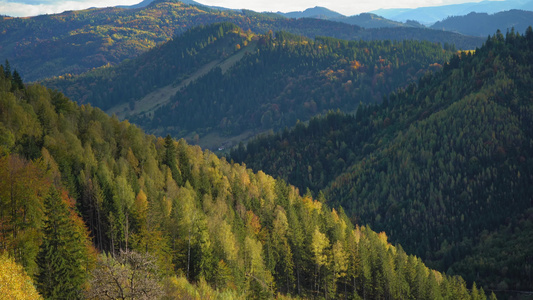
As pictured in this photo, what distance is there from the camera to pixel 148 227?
281 feet

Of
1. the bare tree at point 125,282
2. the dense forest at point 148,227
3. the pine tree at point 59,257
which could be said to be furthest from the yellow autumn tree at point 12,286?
the pine tree at point 59,257

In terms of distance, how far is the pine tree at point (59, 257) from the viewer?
61031mm

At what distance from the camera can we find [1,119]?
4109 inches

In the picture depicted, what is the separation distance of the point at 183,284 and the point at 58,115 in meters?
70.5

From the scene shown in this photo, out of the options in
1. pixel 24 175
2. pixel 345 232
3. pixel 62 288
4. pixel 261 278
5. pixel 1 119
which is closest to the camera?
pixel 62 288

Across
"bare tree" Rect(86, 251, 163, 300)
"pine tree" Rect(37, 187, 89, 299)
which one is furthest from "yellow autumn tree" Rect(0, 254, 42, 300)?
"pine tree" Rect(37, 187, 89, 299)

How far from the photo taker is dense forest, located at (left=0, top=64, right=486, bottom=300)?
62594 millimetres

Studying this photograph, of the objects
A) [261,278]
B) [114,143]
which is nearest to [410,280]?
[261,278]

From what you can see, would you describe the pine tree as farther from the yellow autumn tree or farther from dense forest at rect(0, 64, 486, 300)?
the yellow autumn tree

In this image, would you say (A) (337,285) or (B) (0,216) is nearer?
(B) (0,216)

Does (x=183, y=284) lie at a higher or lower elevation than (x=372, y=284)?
higher

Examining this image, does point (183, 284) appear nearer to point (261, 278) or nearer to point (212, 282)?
point (212, 282)

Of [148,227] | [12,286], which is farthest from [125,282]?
[148,227]

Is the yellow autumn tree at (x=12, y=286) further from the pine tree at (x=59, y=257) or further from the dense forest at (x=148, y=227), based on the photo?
the pine tree at (x=59, y=257)
